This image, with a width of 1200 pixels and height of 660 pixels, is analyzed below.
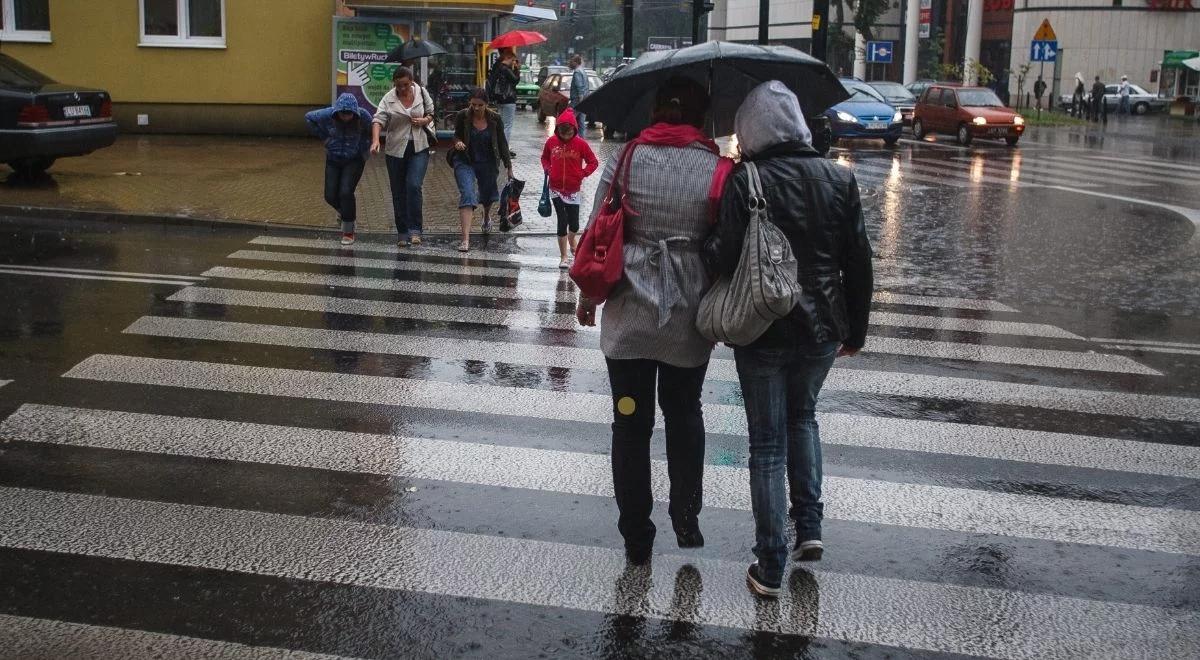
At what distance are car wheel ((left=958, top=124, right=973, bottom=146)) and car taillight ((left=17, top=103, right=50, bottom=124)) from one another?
22083 millimetres

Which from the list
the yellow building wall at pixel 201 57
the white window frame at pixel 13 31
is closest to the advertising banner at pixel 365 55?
the yellow building wall at pixel 201 57

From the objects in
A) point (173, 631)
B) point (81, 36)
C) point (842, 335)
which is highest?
point (81, 36)

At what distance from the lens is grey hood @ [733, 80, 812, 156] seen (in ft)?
14.5

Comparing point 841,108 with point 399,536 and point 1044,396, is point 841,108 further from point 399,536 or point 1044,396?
point 399,536

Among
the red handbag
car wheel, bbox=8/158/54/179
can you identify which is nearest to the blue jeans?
the red handbag

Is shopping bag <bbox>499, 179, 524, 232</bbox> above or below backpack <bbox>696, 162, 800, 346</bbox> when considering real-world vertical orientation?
below

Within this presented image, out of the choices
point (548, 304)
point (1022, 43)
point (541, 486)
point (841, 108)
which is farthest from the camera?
point (1022, 43)

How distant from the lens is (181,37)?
77.2 feet

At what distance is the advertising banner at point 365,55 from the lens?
896 inches

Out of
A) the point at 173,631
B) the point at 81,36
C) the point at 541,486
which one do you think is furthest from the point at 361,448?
the point at 81,36

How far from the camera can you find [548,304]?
33.2ft

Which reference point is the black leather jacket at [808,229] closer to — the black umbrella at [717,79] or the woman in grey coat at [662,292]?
the woman in grey coat at [662,292]

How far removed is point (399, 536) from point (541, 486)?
84 centimetres

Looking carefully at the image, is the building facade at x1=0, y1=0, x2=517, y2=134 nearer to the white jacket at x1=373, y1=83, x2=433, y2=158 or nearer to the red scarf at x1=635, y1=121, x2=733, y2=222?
the white jacket at x1=373, y1=83, x2=433, y2=158
